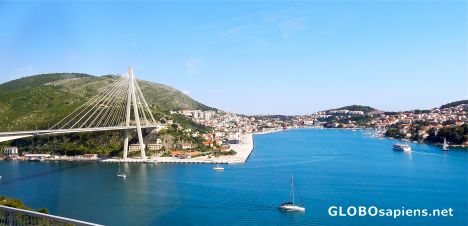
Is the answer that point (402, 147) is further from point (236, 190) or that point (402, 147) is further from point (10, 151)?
point (10, 151)

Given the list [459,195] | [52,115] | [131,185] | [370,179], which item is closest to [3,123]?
[52,115]

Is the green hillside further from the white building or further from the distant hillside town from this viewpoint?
the distant hillside town

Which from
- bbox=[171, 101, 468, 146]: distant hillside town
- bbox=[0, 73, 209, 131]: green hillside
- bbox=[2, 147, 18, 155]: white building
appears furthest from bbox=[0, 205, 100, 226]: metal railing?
bbox=[171, 101, 468, 146]: distant hillside town

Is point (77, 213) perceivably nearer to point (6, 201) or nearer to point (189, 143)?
point (6, 201)

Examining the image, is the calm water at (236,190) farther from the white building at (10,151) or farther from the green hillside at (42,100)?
the green hillside at (42,100)

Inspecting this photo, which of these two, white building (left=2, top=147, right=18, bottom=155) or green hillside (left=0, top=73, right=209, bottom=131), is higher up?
green hillside (left=0, top=73, right=209, bottom=131)

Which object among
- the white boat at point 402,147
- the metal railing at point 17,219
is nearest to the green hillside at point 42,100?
the white boat at point 402,147

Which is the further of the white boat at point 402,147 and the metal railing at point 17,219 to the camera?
the white boat at point 402,147

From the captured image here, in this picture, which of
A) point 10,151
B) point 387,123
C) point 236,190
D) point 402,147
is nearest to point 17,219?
point 236,190
